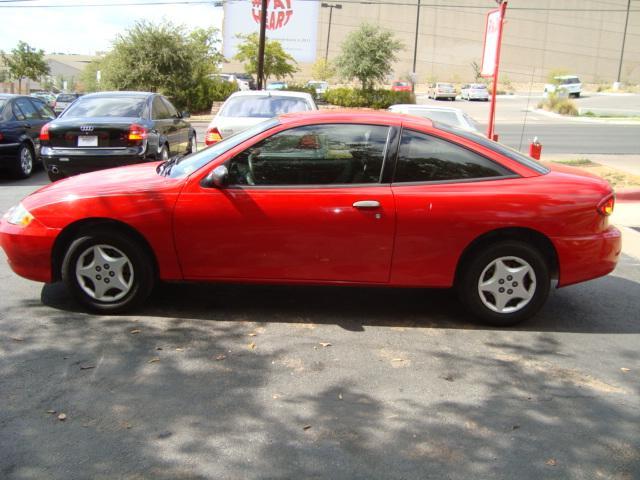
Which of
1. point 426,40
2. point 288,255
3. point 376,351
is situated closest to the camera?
point 376,351

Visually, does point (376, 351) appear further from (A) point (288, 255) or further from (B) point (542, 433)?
(B) point (542, 433)

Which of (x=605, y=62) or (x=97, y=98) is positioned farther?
(x=605, y=62)

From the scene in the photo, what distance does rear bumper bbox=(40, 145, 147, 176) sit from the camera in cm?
966

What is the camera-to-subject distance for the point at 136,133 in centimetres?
982

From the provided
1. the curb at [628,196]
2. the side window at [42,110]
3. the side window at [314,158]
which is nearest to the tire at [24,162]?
the side window at [42,110]

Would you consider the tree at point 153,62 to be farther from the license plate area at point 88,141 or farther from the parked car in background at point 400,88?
the license plate area at point 88,141

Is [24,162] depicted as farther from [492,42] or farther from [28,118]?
[492,42]

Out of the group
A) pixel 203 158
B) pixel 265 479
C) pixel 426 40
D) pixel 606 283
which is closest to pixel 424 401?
pixel 265 479

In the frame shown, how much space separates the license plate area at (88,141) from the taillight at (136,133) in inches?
20.8

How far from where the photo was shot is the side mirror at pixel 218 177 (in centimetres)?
456

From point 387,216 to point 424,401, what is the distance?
1450mm

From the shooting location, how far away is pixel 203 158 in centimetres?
498

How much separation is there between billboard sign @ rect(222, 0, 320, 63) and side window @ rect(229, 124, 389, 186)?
43.7 metres

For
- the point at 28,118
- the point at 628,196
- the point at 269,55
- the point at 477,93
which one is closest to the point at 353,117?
the point at 628,196
